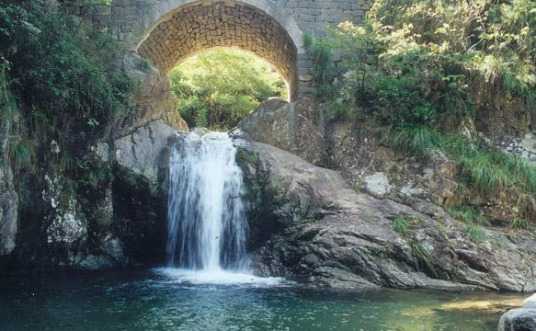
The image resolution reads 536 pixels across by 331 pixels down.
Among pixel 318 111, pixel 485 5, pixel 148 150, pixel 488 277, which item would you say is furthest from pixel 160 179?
pixel 485 5

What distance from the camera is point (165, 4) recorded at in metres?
11.3

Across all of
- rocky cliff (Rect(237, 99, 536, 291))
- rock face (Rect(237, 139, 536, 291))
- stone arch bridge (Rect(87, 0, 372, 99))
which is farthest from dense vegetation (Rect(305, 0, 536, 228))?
rock face (Rect(237, 139, 536, 291))

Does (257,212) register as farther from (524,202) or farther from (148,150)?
(524,202)

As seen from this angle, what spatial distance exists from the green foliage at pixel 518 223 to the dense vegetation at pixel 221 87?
10692 millimetres

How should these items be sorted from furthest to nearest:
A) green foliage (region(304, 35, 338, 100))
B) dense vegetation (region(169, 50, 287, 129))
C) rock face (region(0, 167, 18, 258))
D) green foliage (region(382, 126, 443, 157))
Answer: dense vegetation (region(169, 50, 287, 129)) < green foliage (region(304, 35, 338, 100)) < green foliage (region(382, 126, 443, 157)) < rock face (region(0, 167, 18, 258))

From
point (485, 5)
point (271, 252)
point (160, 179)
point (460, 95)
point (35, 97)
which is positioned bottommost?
point (271, 252)

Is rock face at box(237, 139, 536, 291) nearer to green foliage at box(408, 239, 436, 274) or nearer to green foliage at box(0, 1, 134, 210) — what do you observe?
green foliage at box(408, 239, 436, 274)

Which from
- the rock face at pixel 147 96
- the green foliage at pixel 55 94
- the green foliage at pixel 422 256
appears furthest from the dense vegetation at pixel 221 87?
the green foliage at pixel 422 256

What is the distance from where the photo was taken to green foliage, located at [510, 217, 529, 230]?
9.03 metres

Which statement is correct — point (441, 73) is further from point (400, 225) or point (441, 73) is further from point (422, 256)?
point (422, 256)

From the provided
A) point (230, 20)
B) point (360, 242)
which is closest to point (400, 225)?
point (360, 242)

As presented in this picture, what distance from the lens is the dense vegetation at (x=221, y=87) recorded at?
1795 cm

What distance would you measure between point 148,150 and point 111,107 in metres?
1.06

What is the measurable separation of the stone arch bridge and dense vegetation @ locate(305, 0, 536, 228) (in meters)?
0.93
